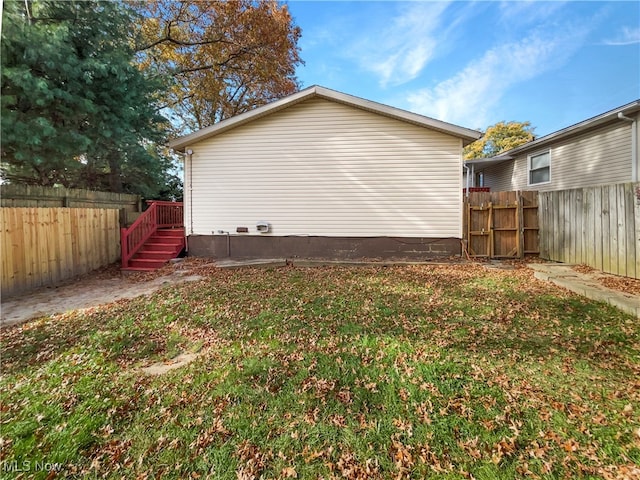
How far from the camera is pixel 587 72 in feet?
45.0

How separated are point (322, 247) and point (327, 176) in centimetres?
202

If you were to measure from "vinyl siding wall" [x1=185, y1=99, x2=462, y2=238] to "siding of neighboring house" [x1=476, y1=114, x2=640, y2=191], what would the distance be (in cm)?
477

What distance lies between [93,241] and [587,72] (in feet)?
68.4

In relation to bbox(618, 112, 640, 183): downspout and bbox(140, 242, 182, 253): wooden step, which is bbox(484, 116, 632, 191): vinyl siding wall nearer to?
bbox(618, 112, 640, 183): downspout

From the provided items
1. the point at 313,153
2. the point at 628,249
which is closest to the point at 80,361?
the point at 313,153

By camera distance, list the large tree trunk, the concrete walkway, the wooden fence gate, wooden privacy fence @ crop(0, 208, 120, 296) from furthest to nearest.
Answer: the large tree trunk → the wooden fence gate → wooden privacy fence @ crop(0, 208, 120, 296) → the concrete walkway

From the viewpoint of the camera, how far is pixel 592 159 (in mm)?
9281

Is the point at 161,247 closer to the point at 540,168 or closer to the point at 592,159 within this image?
the point at 592,159

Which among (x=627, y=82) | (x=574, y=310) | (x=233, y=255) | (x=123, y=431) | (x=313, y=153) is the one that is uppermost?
(x=627, y=82)

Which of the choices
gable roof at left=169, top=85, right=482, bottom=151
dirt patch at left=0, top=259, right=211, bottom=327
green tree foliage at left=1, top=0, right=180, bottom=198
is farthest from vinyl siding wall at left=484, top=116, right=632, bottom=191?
green tree foliage at left=1, top=0, right=180, bottom=198

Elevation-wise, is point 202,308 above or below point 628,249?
below

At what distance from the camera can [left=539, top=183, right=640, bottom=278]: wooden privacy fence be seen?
17.3 ft

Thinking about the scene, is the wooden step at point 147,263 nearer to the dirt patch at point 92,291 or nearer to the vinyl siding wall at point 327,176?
the dirt patch at point 92,291

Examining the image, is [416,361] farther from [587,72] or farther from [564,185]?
[587,72]
